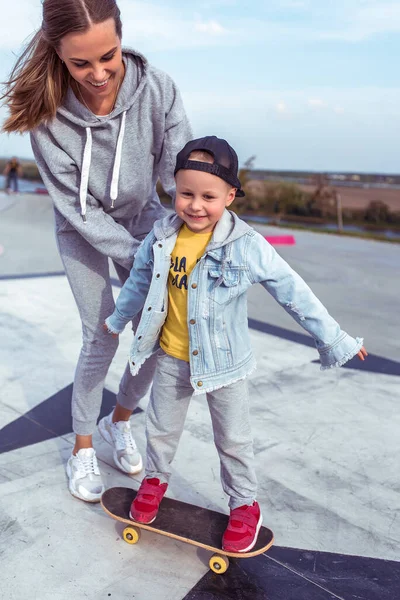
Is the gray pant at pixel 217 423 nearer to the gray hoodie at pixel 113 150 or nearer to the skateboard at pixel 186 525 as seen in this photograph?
the skateboard at pixel 186 525

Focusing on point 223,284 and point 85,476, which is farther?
point 85,476

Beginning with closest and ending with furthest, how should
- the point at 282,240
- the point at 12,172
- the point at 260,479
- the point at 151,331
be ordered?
the point at 151,331
the point at 260,479
the point at 282,240
the point at 12,172

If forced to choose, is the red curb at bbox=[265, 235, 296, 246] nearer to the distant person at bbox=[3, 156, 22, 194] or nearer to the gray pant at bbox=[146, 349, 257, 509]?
the gray pant at bbox=[146, 349, 257, 509]

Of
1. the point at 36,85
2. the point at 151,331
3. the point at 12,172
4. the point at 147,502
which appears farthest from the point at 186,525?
the point at 12,172

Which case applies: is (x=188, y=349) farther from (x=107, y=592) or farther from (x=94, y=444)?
(x=94, y=444)

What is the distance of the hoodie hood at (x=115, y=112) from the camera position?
2.33 meters

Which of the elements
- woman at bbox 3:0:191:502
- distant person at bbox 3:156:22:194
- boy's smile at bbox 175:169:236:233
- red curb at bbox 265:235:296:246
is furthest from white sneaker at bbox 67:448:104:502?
distant person at bbox 3:156:22:194

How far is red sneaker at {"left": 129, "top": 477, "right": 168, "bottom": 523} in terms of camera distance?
7.39ft

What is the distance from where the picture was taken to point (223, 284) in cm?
208

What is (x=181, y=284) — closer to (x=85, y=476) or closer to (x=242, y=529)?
(x=242, y=529)

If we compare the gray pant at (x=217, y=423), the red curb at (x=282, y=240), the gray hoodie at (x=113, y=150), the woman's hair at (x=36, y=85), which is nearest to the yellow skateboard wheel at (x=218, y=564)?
the gray pant at (x=217, y=423)

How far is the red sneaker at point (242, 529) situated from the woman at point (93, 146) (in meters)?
0.65

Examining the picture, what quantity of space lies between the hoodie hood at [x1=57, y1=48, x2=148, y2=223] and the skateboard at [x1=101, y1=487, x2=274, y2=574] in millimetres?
1085

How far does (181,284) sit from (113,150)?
63 centimetres
